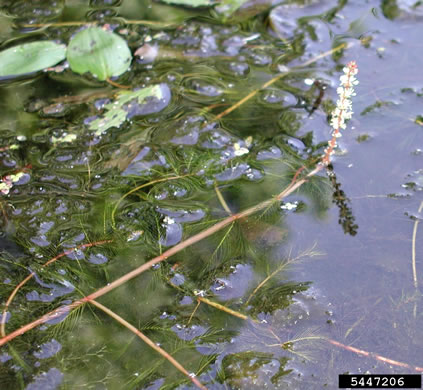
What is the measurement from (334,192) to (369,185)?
20 centimetres

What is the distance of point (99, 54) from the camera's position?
3451 millimetres

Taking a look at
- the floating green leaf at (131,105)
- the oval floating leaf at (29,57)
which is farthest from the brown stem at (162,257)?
the oval floating leaf at (29,57)

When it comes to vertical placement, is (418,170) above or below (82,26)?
below

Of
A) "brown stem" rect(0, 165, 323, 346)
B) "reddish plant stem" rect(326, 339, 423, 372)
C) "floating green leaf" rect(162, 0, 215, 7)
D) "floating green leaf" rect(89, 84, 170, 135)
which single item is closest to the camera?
"reddish plant stem" rect(326, 339, 423, 372)

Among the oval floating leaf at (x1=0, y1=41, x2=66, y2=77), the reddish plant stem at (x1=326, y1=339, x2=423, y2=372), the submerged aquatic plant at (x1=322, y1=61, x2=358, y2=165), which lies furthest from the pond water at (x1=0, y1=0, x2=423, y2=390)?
the submerged aquatic plant at (x1=322, y1=61, x2=358, y2=165)

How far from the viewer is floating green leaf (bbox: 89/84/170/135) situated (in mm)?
3154

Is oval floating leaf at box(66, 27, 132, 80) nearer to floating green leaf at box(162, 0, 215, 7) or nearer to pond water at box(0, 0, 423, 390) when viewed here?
pond water at box(0, 0, 423, 390)

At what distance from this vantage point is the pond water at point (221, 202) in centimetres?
210

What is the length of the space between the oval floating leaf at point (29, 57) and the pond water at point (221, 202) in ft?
0.38

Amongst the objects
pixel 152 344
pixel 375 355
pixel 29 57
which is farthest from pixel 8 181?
pixel 375 355

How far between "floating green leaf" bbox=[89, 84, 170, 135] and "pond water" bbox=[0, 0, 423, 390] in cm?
2

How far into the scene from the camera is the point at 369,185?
2.64 m

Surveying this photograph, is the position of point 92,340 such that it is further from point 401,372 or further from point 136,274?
point 401,372

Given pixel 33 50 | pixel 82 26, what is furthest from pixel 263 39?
pixel 33 50
